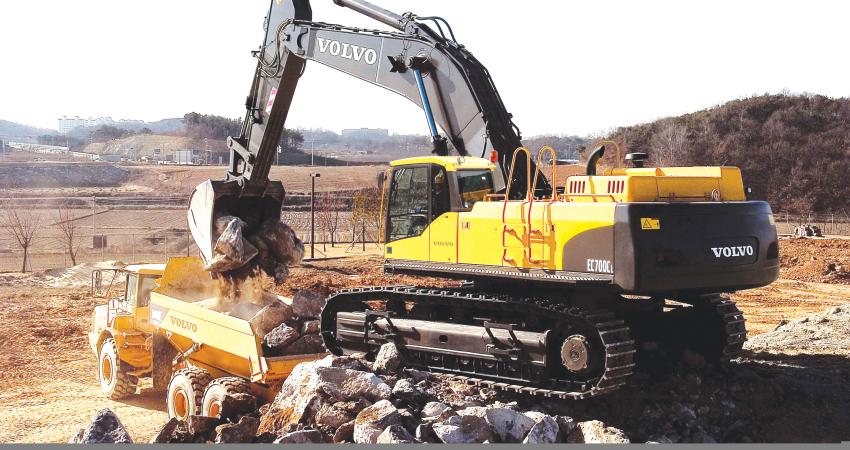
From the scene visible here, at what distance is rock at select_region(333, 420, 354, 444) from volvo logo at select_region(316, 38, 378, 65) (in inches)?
210

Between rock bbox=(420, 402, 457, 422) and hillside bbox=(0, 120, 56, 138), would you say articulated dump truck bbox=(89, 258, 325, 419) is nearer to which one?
rock bbox=(420, 402, 457, 422)

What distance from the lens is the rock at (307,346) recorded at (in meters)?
10.9

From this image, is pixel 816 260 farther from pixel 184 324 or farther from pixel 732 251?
pixel 184 324

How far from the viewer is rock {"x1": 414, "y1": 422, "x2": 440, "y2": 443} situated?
7.82 m

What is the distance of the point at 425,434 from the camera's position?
7852 millimetres

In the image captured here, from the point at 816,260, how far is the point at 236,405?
2328 cm

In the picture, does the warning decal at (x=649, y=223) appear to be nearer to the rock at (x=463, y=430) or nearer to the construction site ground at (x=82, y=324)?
the construction site ground at (x=82, y=324)

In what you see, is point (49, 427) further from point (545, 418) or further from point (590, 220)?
point (590, 220)

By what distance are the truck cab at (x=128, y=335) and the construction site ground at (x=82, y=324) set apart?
1.05 feet

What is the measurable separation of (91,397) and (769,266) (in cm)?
1049

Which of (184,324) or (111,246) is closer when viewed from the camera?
(184,324)

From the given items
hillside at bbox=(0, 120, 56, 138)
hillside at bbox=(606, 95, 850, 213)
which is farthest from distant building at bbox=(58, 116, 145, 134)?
hillside at bbox=(606, 95, 850, 213)

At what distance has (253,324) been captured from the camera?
1094 centimetres

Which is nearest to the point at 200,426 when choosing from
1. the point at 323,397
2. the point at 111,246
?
the point at 323,397
